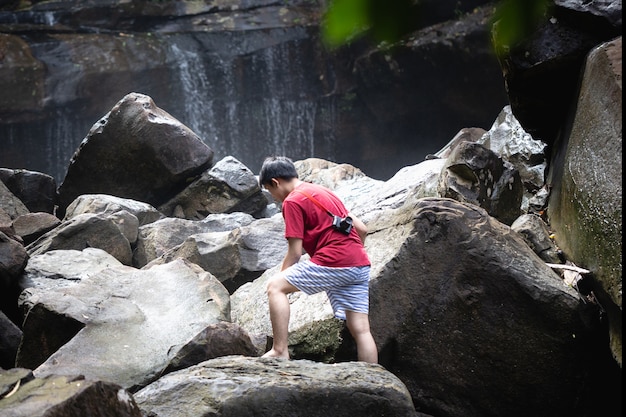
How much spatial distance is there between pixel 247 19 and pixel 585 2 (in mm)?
14255

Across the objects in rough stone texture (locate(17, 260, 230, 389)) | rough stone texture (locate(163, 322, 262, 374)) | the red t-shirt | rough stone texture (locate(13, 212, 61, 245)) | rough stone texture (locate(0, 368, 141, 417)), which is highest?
the red t-shirt

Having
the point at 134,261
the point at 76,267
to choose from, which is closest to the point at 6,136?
the point at 134,261

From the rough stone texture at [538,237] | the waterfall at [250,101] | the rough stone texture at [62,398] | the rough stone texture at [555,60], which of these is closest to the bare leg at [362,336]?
the rough stone texture at [62,398]

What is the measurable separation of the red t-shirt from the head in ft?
0.31

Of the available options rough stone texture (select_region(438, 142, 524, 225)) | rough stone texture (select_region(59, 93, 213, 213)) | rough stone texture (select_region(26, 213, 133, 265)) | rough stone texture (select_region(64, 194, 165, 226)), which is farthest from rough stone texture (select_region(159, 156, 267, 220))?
rough stone texture (select_region(438, 142, 524, 225))

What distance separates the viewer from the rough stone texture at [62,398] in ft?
7.97

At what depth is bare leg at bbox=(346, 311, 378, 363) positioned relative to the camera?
3.82 meters

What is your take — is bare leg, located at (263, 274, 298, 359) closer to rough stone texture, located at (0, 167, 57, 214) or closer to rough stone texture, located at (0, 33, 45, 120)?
rough stone texture, located at (0, 167, 57, 214)

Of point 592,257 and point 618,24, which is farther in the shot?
point 618,24

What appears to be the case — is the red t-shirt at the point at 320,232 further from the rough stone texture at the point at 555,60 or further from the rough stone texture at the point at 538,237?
the rough stone texture at the point at 555,60

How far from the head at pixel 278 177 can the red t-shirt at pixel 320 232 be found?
0.09 m

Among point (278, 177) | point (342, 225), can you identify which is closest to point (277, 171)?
point (278, 177)

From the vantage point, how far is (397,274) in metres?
4.15

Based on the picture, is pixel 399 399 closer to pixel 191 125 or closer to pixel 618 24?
pixel 618 24
